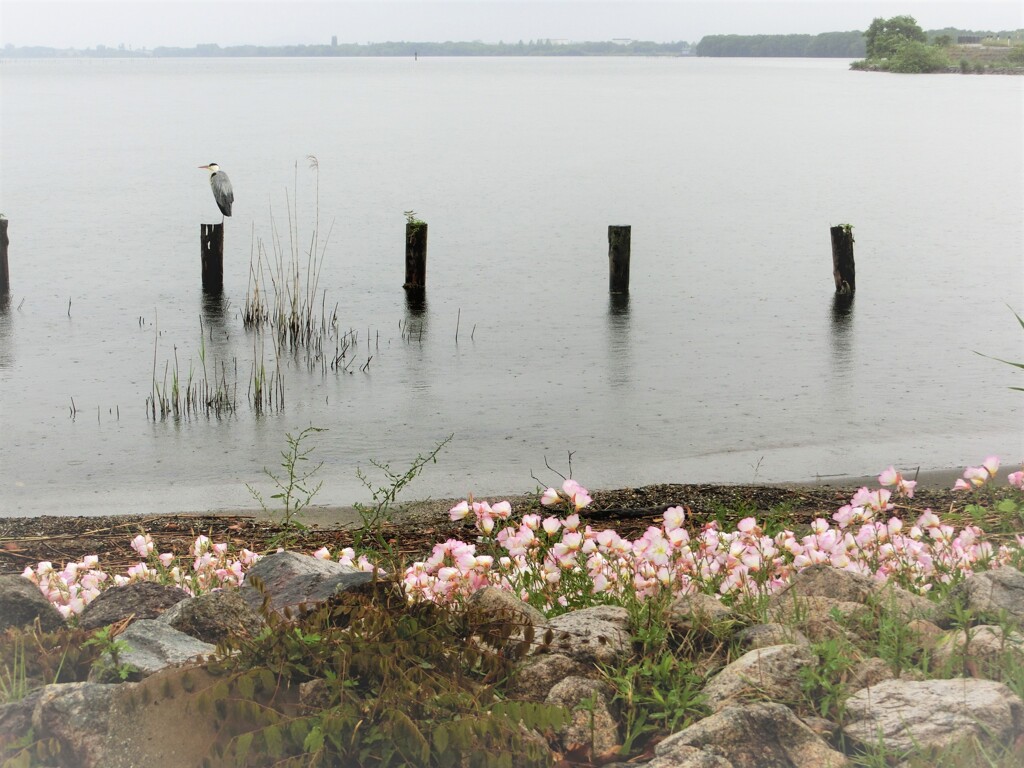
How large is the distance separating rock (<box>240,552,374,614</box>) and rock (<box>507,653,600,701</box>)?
2.38 ft

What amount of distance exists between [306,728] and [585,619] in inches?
47.7

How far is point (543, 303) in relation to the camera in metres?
20.5

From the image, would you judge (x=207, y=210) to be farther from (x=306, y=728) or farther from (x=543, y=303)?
(x=306, y=728)

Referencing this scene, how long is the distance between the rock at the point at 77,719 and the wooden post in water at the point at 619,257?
697 inches

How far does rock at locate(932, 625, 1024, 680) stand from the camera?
342cm

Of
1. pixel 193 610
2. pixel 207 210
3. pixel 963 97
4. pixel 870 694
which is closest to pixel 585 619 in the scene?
pixel 870 694

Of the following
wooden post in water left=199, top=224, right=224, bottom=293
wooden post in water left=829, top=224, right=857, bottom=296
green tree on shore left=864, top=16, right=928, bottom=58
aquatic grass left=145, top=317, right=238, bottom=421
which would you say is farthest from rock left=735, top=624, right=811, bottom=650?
green tree on shore left=864, top=16, right=928, bottom=58

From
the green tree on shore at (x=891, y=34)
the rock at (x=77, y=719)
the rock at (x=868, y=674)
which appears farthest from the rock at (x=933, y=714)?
the green tree on shore at (x=891, y=34)

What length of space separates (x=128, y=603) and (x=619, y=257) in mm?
17122

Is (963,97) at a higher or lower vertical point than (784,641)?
higher

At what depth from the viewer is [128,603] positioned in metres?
4.15

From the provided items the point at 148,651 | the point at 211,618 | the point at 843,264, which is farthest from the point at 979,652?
the point at 843,264

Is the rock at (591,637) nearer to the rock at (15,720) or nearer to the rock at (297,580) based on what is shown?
the rock at (297,580)

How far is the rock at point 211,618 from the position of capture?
3.69 metres
